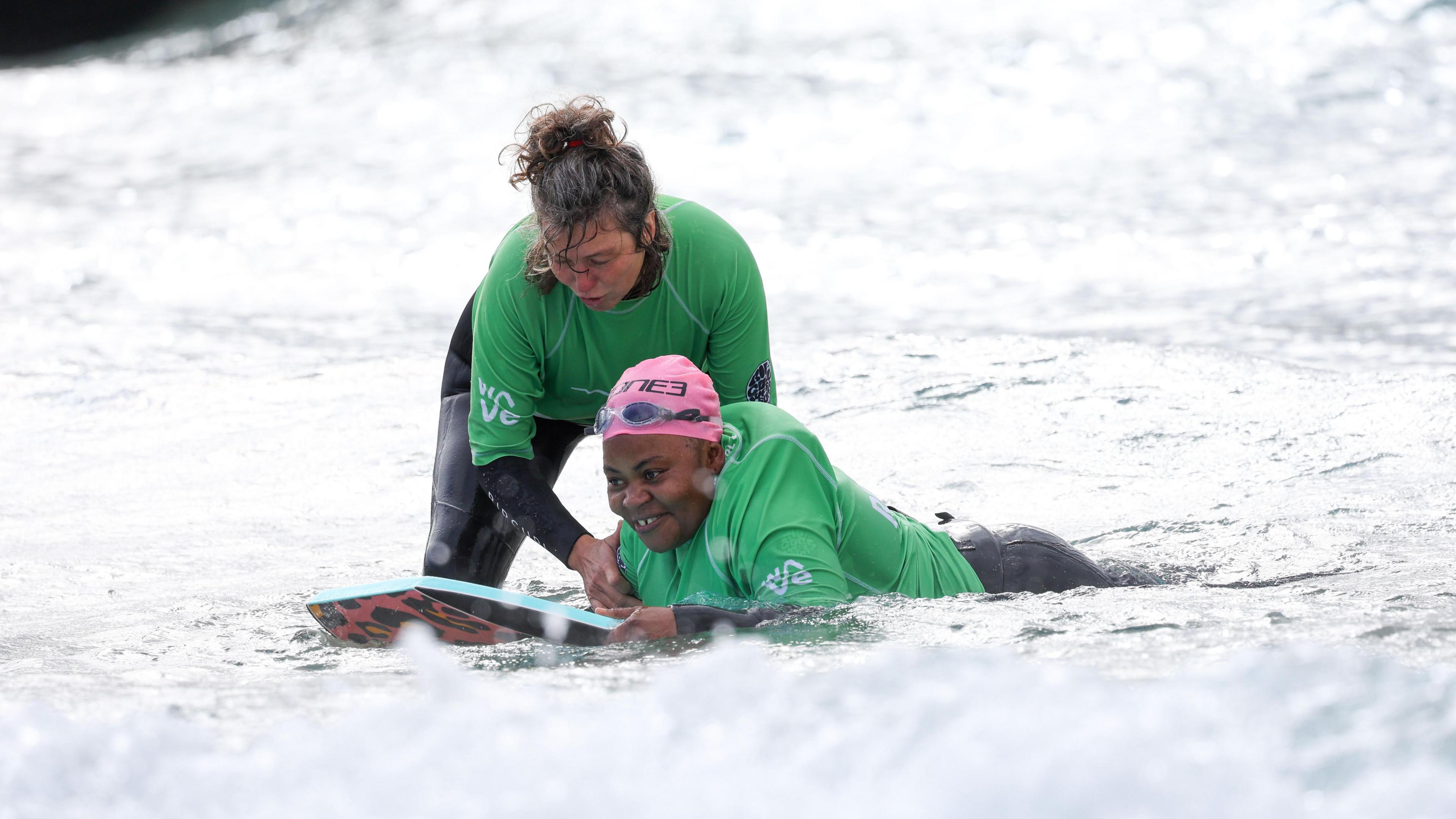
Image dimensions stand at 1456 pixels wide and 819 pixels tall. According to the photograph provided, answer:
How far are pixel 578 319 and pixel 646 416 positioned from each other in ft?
2.42

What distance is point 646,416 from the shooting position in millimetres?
3576

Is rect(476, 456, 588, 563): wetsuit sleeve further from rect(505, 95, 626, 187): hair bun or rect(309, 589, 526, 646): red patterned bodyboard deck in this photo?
rect(505, 95, 626, 187): hair bun

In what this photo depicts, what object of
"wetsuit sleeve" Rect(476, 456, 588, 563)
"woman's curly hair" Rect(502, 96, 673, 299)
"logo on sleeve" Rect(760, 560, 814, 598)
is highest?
"woman's curly hair" Rect(502, 96, 673, 299)

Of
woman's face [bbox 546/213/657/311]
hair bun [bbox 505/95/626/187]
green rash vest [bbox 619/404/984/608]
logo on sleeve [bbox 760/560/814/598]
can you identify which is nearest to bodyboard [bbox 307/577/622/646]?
green rash vest [bbox 619/404/984/608]

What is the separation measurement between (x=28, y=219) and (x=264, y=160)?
3.38 metres

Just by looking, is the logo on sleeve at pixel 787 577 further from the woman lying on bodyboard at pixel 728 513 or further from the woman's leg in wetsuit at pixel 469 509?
the woman's leg in wetsuit at pixel 469 509

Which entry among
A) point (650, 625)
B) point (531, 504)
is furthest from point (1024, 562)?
point (531, 504)

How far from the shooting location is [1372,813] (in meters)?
2.24

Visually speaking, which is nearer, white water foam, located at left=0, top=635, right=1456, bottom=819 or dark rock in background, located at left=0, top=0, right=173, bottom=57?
white water foam, located at left=0, top=635, right=1456, bottom=819

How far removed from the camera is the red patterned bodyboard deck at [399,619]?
3904 mm

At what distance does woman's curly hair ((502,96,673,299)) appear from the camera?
3.73 metres

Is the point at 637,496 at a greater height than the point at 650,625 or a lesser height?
greater

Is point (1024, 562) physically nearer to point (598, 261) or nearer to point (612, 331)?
point (612, 331)

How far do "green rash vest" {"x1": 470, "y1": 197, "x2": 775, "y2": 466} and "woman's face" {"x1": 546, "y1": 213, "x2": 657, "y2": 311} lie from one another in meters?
0.21
